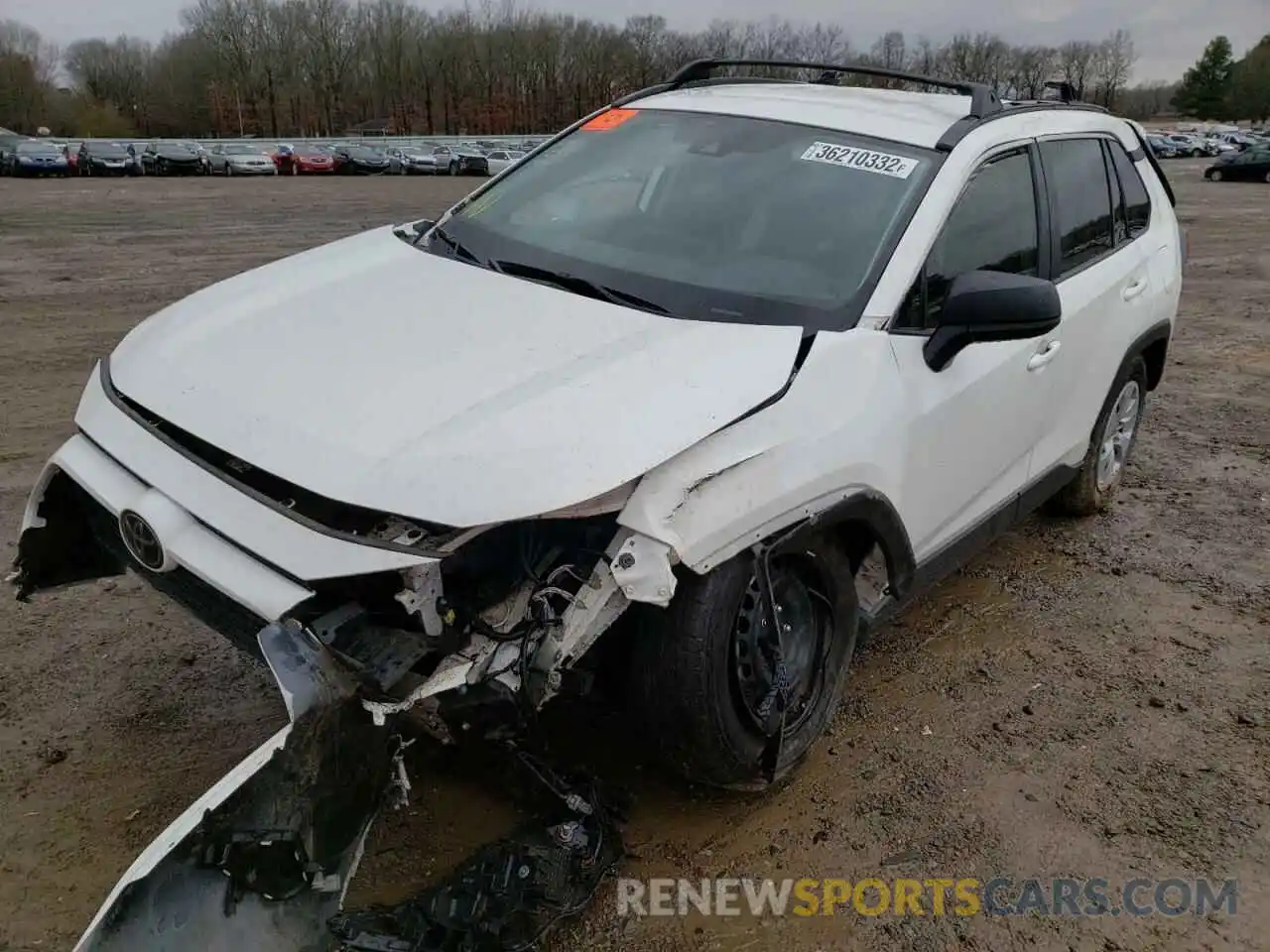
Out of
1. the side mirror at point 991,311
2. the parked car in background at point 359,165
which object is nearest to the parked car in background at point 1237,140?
the parked car in background at point 359,165

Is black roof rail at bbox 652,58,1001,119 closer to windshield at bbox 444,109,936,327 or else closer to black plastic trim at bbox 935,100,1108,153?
black plastic trim at bbox 935,100,1108,153

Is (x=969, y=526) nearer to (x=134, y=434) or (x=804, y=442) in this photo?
(x=804, y=442)

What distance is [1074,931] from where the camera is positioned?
2.54m

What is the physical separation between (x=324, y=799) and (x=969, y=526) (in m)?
2.26

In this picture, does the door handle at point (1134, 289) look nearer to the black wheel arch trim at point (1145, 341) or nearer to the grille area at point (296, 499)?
the black wheel arch trim at point (1145, 341)

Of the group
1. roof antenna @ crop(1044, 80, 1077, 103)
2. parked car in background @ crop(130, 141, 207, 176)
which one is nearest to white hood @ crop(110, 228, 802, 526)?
roof antenna @ crop(1044, 80, 1077, 103)

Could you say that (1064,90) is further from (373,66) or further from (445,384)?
(373,66)

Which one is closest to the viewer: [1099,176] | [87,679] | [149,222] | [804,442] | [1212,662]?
[804,442]

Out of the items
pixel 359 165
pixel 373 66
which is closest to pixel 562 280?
pixel 359 165

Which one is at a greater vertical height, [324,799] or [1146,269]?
[1146,269]

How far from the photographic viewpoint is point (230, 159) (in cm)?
3828

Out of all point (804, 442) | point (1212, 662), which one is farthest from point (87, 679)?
point (1212, 662)

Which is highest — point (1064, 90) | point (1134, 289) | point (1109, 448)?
point (1064, 90)

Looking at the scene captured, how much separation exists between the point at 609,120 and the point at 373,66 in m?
104
